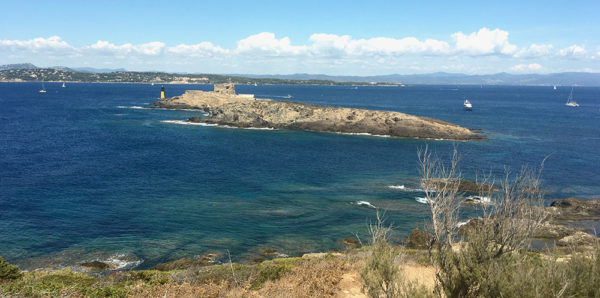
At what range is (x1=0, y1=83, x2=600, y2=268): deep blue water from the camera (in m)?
25.3

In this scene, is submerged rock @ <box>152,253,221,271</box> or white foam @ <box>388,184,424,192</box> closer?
submerged rock @ <box>152,253,221,271</box>

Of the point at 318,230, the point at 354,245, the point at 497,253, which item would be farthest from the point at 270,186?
the point at 497,253

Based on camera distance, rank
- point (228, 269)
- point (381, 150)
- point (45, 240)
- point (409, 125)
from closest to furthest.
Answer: point (228, 269)
point (45, 240)
point (381, 150)
point (409, 125)

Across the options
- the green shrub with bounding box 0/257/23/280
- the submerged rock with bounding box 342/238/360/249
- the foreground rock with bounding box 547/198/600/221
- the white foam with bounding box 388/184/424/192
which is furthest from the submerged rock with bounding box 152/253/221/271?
the foreground rock with bounding box 547/198/600/221

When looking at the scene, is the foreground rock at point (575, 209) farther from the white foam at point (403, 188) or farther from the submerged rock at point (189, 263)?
the submerged rock at point (189, 263)

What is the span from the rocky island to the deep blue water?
5603mm

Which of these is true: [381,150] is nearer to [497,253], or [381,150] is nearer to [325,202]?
[325,202]

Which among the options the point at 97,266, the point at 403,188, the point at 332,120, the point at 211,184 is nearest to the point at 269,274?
the point at 97,266

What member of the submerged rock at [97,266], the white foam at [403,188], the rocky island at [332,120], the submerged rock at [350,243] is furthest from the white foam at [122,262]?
the rocky island at [332,120]

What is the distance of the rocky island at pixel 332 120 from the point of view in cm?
7156

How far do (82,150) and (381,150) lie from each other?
4169 cm

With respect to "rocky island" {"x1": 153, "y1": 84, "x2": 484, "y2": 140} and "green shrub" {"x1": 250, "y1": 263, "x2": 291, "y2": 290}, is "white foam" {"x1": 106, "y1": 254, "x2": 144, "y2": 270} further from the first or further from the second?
"rocky island" {"x1": 153, "y1": 84, "x2": 484, "y2": 140}

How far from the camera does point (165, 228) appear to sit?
27016mm

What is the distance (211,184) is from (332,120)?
45938 millimetres
